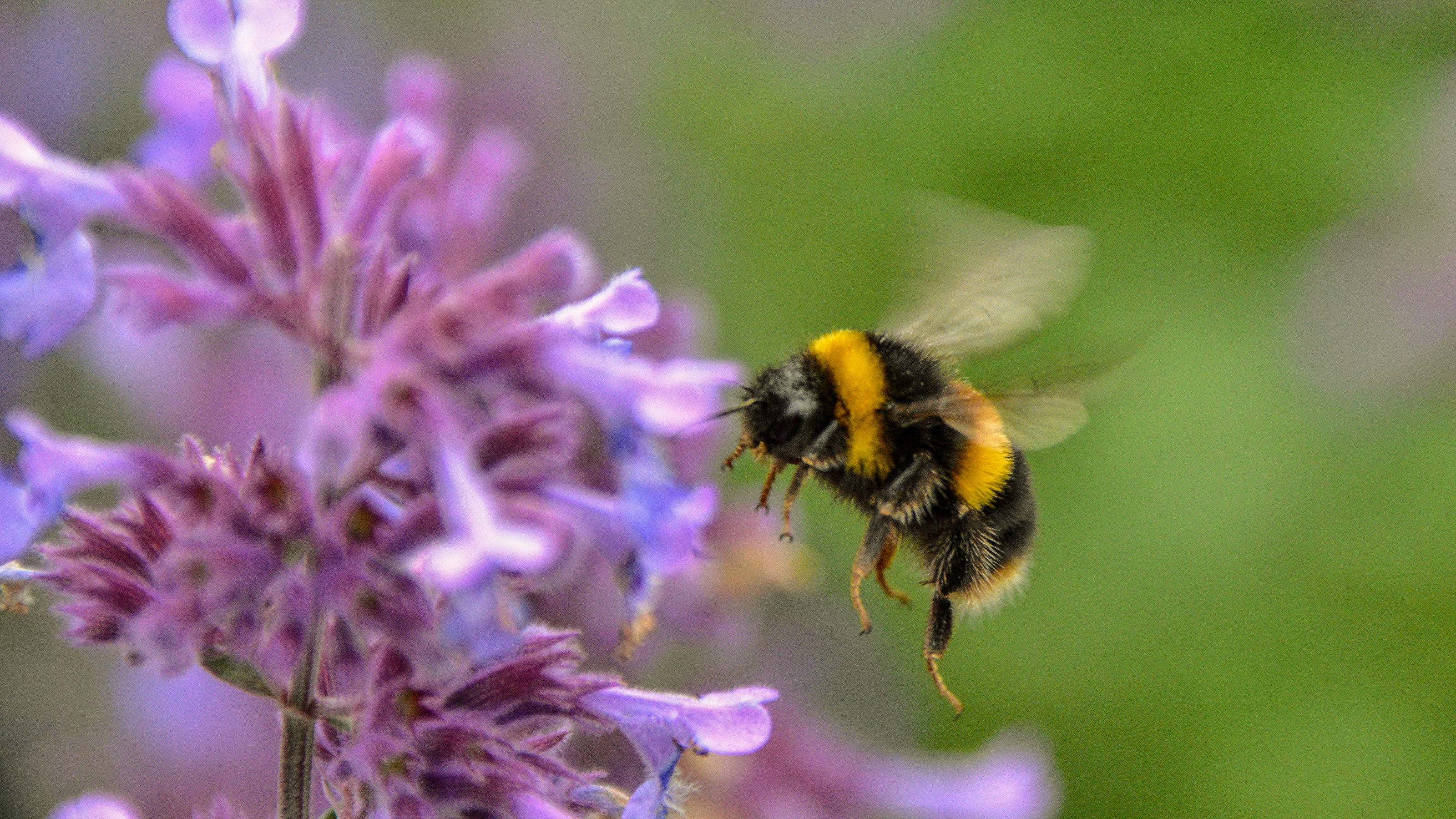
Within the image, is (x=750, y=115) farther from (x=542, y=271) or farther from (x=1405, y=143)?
(x=542, y=271)

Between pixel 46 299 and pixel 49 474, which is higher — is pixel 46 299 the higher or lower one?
the higher one

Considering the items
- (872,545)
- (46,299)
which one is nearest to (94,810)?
(46,299)

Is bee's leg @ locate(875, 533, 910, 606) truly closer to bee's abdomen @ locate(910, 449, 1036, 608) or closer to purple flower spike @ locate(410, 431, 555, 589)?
bee's abdomen @ locate(910, 449, 1036, 608)

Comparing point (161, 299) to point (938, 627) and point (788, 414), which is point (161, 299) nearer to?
point (788, 414)

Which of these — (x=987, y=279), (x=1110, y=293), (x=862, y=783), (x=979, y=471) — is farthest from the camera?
(x=1110, y=293)

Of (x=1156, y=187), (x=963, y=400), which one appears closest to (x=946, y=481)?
(x=963, y=400)

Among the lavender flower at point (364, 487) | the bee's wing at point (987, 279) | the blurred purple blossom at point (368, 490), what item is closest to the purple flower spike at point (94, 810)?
the blurred purple blossom at point (368, 490)

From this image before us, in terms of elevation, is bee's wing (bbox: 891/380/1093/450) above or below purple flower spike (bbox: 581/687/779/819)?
above

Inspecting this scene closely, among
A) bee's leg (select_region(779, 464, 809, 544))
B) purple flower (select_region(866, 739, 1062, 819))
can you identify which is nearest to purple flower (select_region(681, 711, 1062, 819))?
purple flower (select_region(866, 739, 1062, 819))
